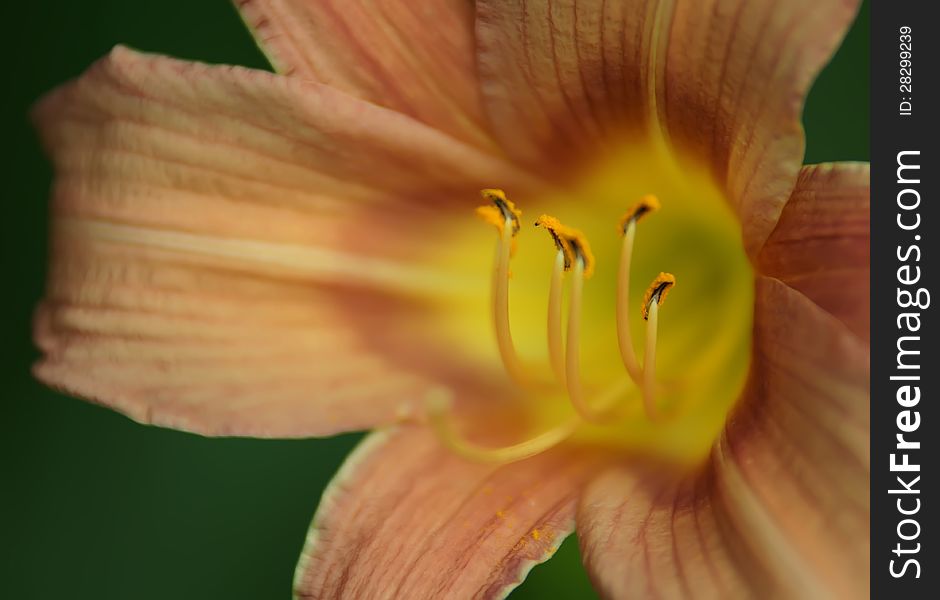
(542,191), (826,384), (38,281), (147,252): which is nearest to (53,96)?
(147,252)

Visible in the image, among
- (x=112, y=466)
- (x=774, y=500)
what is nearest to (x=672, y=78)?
(x=774, y=500)

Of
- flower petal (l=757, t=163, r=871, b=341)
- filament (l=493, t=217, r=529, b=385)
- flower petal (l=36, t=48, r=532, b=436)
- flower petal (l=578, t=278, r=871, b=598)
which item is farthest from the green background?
flower petal (l=757, t=163, r=871, b=341)

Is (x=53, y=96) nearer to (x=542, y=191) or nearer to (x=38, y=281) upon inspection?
(x=38, y=281)

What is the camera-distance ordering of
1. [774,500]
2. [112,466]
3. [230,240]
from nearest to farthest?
[774,500], [230,240], [112,466]

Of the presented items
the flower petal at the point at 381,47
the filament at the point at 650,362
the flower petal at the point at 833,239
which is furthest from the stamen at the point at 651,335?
the flower petal at the point at 381,47

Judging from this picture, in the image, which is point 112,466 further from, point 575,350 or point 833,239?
point 833,239
